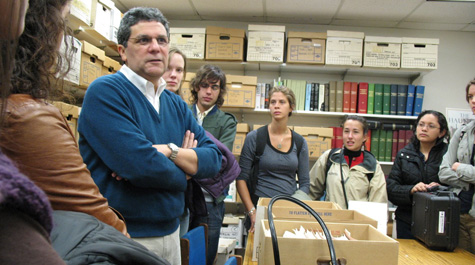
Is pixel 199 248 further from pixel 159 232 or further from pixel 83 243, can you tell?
pixel 83 243

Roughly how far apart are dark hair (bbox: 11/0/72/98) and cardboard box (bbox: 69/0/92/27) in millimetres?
1552

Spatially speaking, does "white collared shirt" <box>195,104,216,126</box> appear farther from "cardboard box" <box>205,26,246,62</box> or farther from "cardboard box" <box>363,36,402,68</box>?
"cardboard box" <box>363,36,402,68</box>

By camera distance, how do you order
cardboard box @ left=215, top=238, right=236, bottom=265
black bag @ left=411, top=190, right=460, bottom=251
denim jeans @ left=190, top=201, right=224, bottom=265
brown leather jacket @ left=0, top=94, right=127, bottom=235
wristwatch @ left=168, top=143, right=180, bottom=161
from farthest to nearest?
cardboard box @ left=215, top=238, right=236, bottom=265, denim jeans @ left=190, top=201, right=224, bottom=265, black bag @ left=411, top=190, right=460, bottom=251, wristwatch @ left=168, top=143, right=180, bottom=161, brown leather jacket @ left=0, top=94, right=127, bottom=235

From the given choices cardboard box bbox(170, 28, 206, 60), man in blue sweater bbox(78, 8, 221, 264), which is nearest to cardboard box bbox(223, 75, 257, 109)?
cardboard box bbox(170, 28, 206, 60)

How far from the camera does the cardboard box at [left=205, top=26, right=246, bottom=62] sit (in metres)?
3.35

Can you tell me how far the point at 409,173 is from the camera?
222 centimetres

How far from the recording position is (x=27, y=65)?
1.91 feet

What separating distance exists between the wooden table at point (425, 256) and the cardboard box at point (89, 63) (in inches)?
59.0

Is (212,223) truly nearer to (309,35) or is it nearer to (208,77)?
(208,77)

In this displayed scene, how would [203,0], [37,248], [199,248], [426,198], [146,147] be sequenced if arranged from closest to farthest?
[37,248]
[146,147]
[199,248]
[426,198]
[203,0]

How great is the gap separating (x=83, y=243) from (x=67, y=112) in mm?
1904

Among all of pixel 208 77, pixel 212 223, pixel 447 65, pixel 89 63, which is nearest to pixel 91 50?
pixel 89 63

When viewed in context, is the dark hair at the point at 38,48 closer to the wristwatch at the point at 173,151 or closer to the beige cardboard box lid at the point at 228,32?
the wristwatch at the point at 173,151


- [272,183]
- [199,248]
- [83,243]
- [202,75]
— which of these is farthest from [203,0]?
[83,243]
